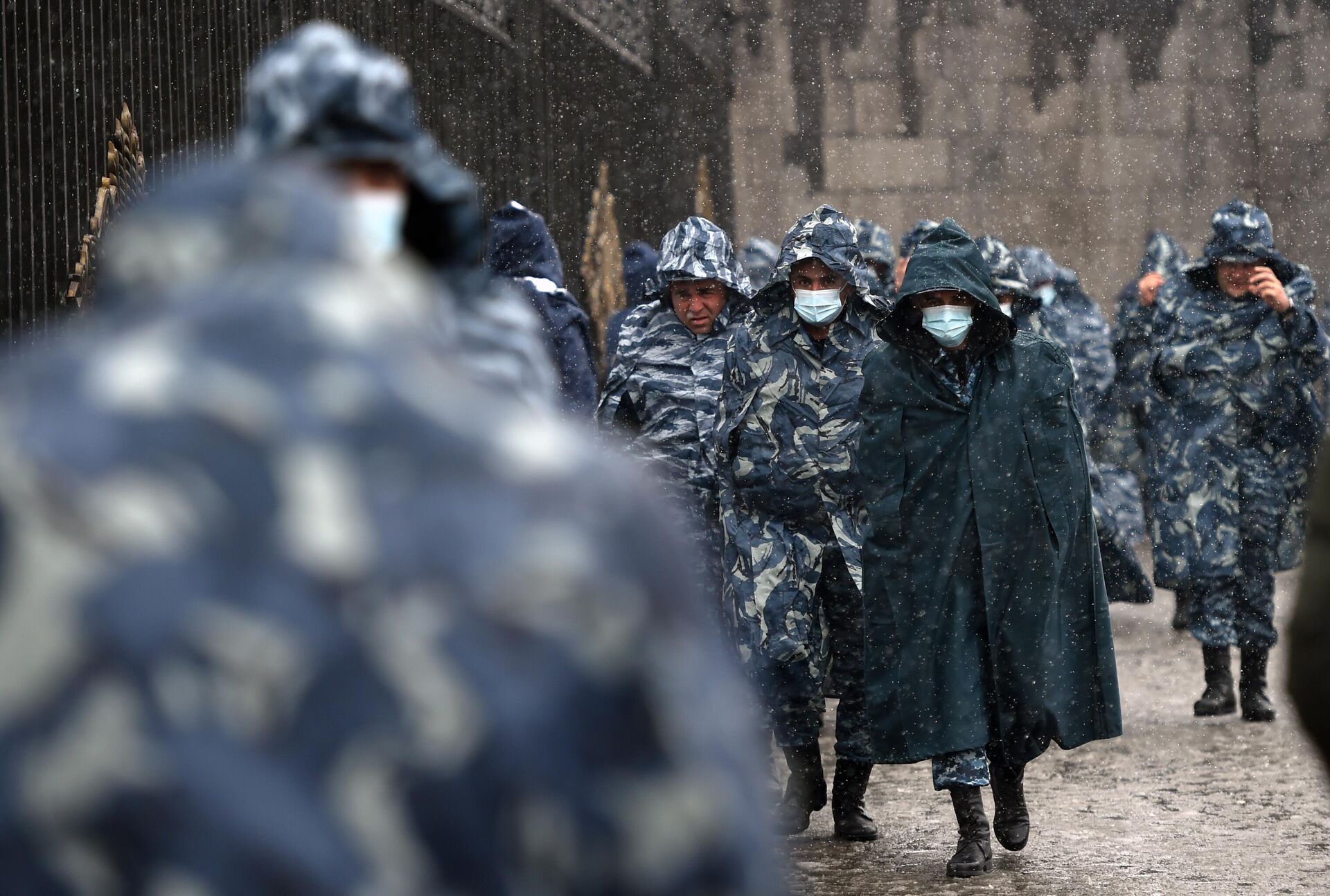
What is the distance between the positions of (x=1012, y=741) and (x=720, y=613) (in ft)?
6.33

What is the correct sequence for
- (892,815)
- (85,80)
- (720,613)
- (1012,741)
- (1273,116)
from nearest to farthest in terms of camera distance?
1. (1012,741)
2. (85,80)
3. (892,815)
4. (720,613)
5. (1273,116)

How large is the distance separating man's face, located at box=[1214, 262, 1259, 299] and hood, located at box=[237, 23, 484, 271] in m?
7.09

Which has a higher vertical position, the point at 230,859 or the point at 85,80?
the point at 85,80

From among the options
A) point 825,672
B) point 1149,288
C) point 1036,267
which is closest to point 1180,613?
point 1149,288

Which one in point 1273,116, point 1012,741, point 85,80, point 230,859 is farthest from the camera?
point 1273,116

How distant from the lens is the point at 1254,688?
9.06m

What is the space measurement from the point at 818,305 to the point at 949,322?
0.87 meters

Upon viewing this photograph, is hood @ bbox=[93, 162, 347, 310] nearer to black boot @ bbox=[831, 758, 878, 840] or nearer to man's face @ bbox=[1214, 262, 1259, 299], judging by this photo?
black boot @ bbox=[831, 758, 878, 840]

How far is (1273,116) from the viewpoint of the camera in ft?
68.5

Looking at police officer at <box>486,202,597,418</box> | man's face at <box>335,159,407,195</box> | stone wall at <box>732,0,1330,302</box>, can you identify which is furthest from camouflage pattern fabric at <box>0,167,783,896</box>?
stone wall at <box>732,0,1330,302</box>

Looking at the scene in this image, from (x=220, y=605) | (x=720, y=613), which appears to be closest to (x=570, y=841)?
(x=220, y=605)

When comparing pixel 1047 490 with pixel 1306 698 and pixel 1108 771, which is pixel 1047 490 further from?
pixel 1306 698

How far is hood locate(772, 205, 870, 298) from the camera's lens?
24.0 ft

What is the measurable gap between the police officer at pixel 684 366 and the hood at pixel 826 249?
3.00ft
